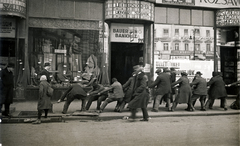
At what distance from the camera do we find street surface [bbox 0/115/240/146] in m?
7.33

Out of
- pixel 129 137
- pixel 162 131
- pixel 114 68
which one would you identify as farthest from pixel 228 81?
pixel 129 137

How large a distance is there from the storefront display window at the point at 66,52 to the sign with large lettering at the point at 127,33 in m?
1.00

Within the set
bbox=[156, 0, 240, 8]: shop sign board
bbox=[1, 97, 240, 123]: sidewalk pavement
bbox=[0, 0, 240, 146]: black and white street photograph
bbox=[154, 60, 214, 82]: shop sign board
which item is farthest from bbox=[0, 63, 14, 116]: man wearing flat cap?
bbox=[156, 0, 240, 8]: shop sign board

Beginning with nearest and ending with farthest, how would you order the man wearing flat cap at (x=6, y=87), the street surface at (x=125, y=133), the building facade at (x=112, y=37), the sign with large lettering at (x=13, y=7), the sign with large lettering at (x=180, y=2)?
the street surface at (x=125, y=133) < the man wearing flat cap at (x=6, y=87) < the sign with large lettering at (x=13, y=7) < the building facade at (x=112, y=37) < the sign with large lettering at (x=180, y=2)

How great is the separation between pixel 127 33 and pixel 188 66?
3.90 metres

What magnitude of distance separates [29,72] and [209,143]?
10160mm

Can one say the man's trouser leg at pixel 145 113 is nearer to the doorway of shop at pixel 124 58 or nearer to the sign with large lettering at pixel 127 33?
the doorway of shop at pixel 124 58

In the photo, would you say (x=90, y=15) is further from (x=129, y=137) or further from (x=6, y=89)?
(x=129, y=137)

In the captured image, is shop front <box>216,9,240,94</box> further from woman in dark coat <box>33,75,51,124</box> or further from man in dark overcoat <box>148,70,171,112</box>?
woman in dark coat <box>33,75,51,124</box>

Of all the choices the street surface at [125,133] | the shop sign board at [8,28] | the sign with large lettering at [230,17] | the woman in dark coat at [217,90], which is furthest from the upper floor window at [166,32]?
the shop sign board at [8,28]

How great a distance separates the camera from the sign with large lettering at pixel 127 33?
16.3m

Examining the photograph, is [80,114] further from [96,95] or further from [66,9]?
[66,9]

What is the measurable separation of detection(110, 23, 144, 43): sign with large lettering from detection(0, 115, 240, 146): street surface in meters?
6.59

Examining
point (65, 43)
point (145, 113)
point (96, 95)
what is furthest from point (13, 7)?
point (145, 113)
